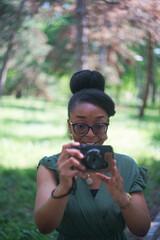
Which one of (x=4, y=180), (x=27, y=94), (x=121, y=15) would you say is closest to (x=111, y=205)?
(x=4, y=180)

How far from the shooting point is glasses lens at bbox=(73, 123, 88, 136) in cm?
235

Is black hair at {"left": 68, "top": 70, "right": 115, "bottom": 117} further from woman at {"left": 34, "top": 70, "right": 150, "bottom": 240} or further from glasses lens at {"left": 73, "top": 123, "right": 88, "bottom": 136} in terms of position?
glasses lens at {"left": 73, "top": 123, "right": 88, "bottom": 136}

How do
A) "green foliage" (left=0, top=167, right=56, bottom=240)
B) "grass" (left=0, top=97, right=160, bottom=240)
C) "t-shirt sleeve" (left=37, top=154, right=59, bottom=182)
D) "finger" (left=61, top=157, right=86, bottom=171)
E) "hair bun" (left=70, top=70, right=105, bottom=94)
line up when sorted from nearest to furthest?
"finger" (left=61, top=157, right=86, bottom=171), "t-shirt sleeve" (left=37, top=154, right=59, bottom=182), "hair bun" (left=70, top=70, right=105, bottom=94), "green foliage" (left=0, top=167, right=56, bottom=240), "grass" (left=0, top=97, right=160, bottom=240)

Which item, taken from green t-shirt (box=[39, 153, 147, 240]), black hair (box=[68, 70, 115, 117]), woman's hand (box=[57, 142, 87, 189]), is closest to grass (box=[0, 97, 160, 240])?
green t-shirt (box=[39, 153, 147, 240])

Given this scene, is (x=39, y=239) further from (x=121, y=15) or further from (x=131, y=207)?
(x=121, y=15)

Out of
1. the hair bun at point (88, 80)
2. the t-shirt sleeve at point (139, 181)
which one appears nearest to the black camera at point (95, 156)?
the t-shirt sleeve at point (139, 181)

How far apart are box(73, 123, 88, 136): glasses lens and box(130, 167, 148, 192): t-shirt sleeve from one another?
46 centimetres

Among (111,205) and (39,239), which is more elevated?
(111,205)

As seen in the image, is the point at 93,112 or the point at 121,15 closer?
the point at 93,112

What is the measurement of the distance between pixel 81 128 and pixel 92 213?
57 cm

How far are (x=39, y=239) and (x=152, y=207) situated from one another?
2.34 m

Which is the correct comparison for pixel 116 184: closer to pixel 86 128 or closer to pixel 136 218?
pixel 136 218

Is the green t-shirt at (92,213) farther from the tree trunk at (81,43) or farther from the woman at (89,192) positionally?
the tree trunk at (81,43)

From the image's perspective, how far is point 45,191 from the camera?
2.23 m
